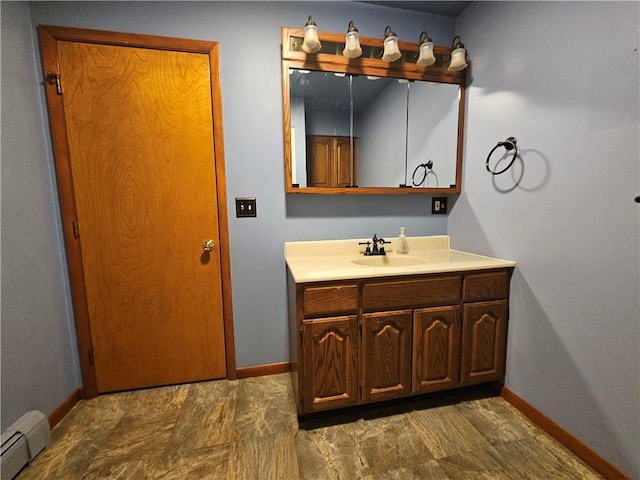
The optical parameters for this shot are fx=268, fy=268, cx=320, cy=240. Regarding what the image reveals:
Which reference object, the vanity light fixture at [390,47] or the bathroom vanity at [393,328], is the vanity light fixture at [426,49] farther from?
the bathroom vanity at [393,328]

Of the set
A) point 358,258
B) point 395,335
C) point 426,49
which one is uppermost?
point 426,49

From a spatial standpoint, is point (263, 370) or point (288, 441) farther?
point (263, 370)

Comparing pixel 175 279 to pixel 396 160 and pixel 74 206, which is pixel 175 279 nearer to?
pixel 74 206

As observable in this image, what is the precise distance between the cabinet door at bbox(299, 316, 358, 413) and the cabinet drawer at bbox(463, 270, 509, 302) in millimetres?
672

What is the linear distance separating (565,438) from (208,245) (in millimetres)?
2088

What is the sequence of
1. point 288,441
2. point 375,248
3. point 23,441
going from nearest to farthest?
point 23,441, point 288,441, point 375,248

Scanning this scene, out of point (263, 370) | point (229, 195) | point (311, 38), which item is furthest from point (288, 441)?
point (311, 38)

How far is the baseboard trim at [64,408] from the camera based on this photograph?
1.41 m

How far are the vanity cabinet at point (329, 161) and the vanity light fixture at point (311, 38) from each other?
1.55ft

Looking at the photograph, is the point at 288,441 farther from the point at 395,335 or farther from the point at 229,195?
the point at 229,195

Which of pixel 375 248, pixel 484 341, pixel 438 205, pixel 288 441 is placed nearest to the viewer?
pixel 288 441

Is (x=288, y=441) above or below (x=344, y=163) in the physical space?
below

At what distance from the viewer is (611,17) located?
3.39 feet

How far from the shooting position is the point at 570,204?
1.21 metres
